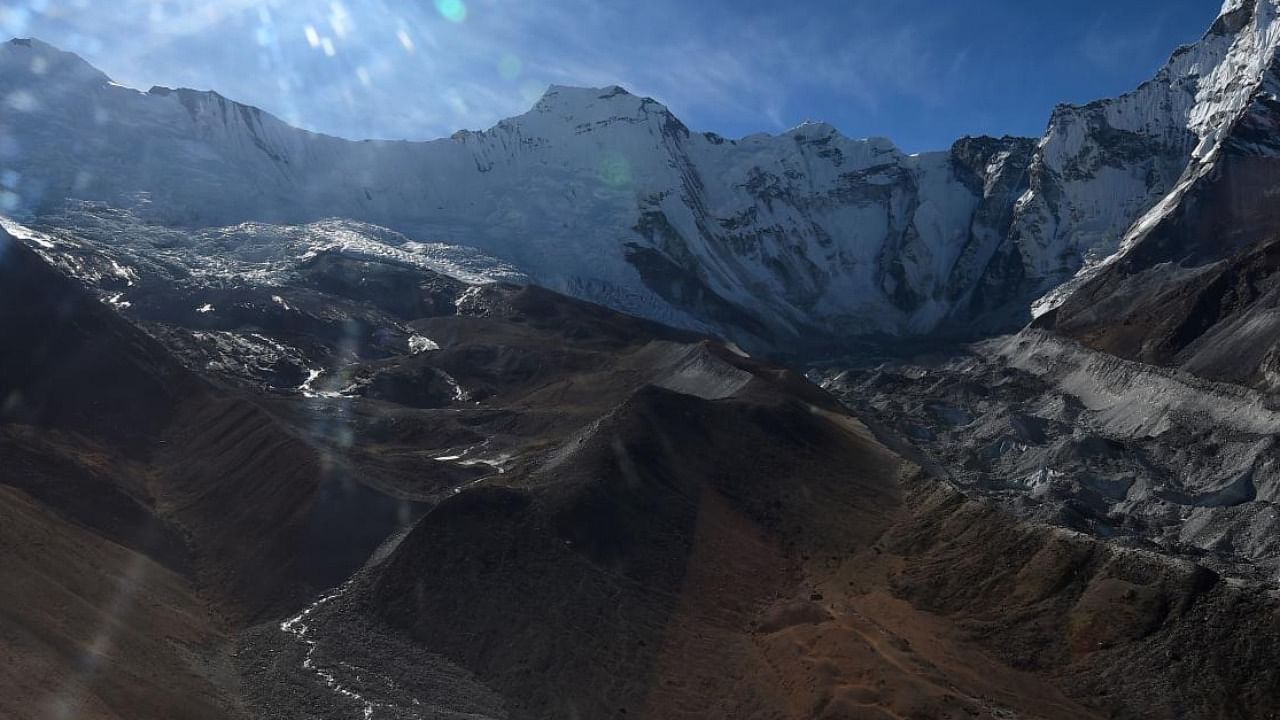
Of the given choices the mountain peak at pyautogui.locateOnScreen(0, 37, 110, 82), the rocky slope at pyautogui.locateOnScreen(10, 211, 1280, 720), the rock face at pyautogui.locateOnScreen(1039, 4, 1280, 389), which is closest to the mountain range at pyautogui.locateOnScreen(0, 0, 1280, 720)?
the rocky slope at pyautogui.locateOnScreen(10, 211, 1280, 720)

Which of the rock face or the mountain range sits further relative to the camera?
the rock face

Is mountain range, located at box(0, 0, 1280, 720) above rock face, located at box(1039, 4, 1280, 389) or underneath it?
underneath

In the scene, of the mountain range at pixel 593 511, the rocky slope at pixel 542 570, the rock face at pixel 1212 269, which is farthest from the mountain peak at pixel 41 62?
the rock face at pixel 1212 269

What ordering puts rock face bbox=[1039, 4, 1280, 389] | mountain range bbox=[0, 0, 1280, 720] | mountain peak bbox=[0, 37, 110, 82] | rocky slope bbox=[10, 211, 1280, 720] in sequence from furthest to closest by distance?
mountain peak bbox=[0, 37, 110, 82] → rock face bbox=[1039, 4, 1280, 389] → mountain range bbox=[0, 0, 1280, 720] → rocky slope bbox=[10, 211, 1280, 720]

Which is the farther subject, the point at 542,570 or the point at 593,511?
the point at 593,511

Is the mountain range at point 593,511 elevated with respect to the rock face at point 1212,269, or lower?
lower

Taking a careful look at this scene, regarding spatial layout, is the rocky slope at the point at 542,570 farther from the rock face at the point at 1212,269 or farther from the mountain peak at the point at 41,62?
the mountain peak at the point at 41,62

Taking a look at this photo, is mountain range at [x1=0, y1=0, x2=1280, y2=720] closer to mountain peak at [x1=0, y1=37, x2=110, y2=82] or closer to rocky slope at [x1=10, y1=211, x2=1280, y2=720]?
rocky slope at [x1=10, y1=211, x2=1280, y2=720]

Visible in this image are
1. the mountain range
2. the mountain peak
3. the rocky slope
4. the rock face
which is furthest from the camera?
the mountain peak

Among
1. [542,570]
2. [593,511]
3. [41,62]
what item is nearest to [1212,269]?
[593,511]

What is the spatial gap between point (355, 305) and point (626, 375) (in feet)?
171

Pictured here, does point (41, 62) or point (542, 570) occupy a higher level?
point (41, 62)

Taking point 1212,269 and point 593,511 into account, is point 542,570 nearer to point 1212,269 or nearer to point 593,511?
point 593,511

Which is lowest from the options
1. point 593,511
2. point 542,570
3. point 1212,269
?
point 542,570
